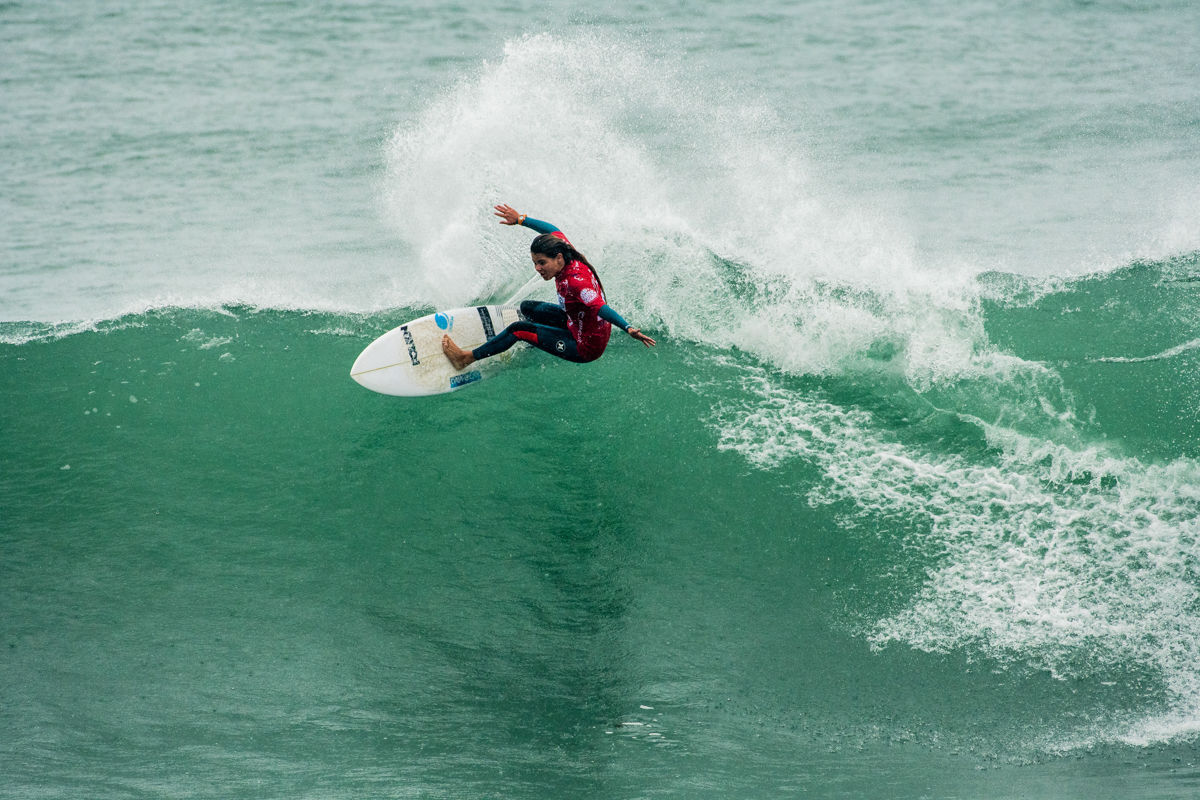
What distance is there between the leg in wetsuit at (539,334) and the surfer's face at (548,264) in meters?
0.62

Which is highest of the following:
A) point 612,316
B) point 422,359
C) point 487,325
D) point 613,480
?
point 612,316

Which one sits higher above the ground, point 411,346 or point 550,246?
point 550,246

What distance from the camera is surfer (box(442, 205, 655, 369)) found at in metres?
6.11

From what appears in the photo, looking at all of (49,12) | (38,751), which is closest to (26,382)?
(38,751)

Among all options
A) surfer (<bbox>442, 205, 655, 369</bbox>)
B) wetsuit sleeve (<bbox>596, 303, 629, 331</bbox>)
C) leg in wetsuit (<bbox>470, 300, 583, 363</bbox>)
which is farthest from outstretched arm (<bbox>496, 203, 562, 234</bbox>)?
wetsuit sleeve (<bbox>596, 303, 629, 331</bbox>)

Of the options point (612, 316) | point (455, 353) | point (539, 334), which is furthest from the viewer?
point (455, 353)

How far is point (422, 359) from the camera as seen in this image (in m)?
7.23

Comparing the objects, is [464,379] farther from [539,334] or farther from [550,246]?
[550,246]

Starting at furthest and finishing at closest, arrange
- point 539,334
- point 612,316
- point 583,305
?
point 539,334 → point 583,305 → point 612,316

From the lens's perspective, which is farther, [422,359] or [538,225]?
[422,359]

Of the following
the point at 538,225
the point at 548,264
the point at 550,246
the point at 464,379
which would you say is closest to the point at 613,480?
the point at 464,379

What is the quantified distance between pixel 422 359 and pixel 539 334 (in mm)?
1060

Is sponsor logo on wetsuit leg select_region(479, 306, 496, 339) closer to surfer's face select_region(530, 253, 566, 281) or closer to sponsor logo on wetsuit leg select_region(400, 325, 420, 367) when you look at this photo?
sponsor logo on wetsuit leg select_region(400, 325, 420, 367)

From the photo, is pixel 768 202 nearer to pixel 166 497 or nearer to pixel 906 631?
pixel 906 631
